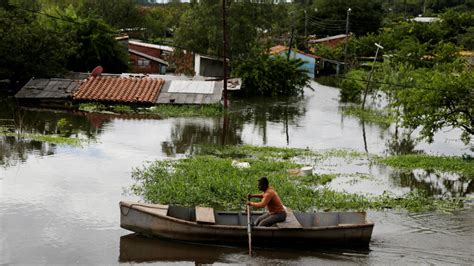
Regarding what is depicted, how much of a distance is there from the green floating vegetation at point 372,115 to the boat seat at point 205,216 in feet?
67.6

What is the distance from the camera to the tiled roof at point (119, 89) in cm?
3566

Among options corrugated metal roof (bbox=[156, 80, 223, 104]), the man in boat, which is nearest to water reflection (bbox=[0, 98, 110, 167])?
corrugated metal roof (bbox=[156, 80, 223, 104])

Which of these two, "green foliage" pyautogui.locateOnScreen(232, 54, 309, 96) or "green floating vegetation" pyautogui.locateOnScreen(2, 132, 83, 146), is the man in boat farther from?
"green foliage" pyautogui.locateOnScreen(232, 54, 309, 96)

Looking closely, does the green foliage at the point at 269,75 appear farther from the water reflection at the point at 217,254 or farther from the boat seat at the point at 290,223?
the water reflection at the point at 217,254

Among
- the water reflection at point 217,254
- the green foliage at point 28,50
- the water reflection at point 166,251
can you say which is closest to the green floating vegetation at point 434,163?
the water reflection at point 217,254

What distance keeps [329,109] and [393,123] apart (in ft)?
19.3

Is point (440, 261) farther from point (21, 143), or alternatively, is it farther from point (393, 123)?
point (393, 123)

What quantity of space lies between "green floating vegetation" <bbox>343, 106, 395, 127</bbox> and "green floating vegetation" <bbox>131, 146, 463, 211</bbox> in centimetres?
1420

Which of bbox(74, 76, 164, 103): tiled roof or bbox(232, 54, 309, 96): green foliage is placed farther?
bbox(232, 54, 309, 96): green foliage

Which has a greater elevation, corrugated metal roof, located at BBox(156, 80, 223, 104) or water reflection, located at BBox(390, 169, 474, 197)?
corrugated metal roof, located at BBox(156, 80, 223, 104)

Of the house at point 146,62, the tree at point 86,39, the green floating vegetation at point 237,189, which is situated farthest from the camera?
the house at point 146,62

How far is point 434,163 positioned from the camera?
75.3 feet

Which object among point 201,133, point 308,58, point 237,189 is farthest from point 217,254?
point 308,58

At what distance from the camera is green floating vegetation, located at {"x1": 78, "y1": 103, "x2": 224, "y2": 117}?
33844mm
